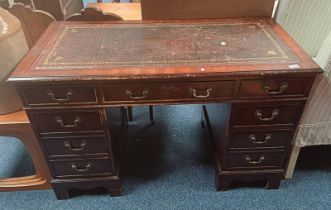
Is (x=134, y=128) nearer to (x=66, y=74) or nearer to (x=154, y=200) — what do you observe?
(x=154, y=200)

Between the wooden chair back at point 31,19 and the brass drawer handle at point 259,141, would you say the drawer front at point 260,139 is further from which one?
the wooden chair back at point 31,19

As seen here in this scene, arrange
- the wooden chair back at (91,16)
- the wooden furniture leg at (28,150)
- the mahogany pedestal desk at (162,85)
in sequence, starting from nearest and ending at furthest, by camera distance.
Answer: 1. the mahogany pedestal desk at (162,85)
2. the wooden furniture leg at (28,150)
3. the wooden chair back at (91,16)

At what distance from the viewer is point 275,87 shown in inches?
41.4

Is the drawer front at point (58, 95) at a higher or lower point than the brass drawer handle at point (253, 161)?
higher

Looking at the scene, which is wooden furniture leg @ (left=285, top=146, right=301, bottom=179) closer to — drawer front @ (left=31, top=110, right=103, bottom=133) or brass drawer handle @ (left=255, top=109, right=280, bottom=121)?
brass drawer handle @ (left=255, top=109, right=280, bottom=121)

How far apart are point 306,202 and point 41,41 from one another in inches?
57.1

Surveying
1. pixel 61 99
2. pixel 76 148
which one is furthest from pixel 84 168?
pixel 61 99

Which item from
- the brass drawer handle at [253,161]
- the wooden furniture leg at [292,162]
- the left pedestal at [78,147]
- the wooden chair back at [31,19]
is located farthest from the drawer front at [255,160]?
the wooden chair back at [31,19]

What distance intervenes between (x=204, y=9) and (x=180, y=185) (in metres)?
0.91

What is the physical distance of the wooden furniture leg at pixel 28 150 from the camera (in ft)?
4.01

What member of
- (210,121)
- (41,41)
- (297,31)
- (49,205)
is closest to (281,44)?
(297,31)

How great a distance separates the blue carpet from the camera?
1349 millimetres

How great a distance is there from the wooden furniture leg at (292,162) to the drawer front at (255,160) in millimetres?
102

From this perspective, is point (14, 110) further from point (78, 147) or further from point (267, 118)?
point (267, 118)
